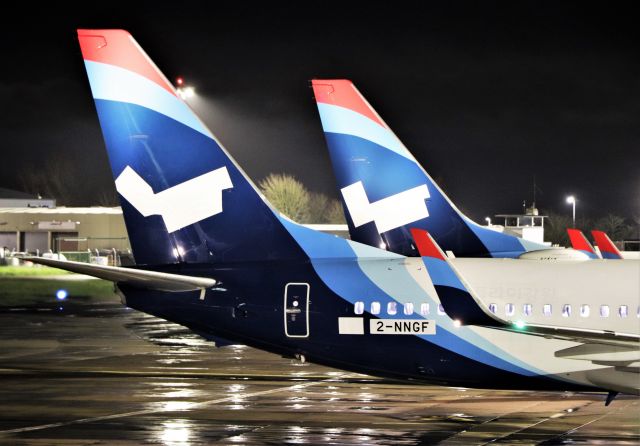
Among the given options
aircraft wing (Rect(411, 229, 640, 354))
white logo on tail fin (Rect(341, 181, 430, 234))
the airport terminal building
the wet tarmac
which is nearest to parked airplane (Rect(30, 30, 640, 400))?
the wet tarmac

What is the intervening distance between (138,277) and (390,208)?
13.4 meters

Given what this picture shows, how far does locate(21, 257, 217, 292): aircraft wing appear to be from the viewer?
71.0 ft

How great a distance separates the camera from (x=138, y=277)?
22609 millimetres

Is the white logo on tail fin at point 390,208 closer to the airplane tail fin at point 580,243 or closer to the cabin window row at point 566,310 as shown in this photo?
the airplane tail fin at point 580,243

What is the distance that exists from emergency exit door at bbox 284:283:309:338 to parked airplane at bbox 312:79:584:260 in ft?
35.3

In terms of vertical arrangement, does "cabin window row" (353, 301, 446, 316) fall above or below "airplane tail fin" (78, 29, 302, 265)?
below

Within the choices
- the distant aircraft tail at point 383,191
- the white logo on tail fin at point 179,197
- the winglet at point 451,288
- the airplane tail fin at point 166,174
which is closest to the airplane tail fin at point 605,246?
the distant aircraft tail at point 383,191

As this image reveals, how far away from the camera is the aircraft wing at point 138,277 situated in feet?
71.0

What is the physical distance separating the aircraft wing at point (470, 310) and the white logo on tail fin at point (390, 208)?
1308cm

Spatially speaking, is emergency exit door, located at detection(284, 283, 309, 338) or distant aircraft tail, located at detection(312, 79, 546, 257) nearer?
emergency exit door, located at detection(284, 283, 309, 338)

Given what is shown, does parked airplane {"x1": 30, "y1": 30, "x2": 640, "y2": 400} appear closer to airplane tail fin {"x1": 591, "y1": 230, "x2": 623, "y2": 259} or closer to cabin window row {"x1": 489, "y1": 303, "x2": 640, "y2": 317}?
cabin window row {"x1": 489, "y1": 303, "x2": 640, "y2": 317}

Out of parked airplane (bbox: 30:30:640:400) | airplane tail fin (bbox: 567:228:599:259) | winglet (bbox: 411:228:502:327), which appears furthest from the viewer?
airplane tail fin (bbox: 567:228:599:259)

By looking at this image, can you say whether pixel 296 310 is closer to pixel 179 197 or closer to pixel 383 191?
pixel 179 197

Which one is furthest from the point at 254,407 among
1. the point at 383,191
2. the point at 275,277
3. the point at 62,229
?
the point at 62,229
